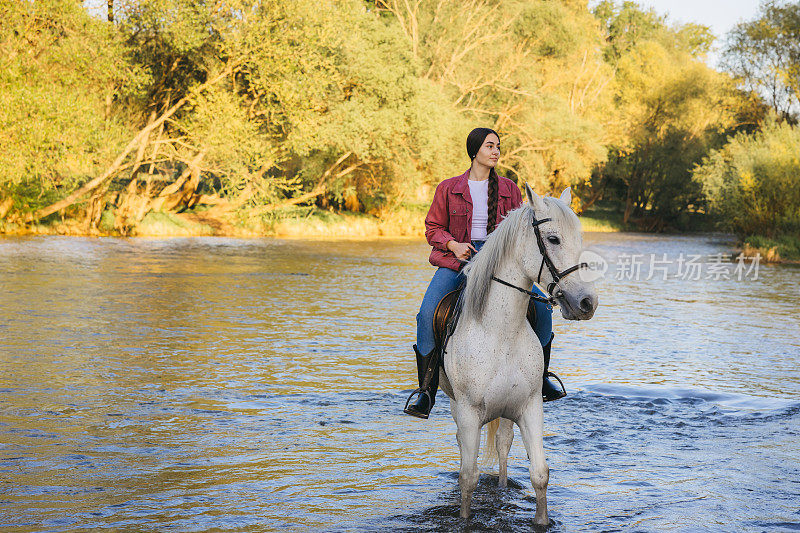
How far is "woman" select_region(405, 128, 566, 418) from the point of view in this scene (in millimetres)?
6262

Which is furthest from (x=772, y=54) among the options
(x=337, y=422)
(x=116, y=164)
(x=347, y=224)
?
(x=337, y=422)

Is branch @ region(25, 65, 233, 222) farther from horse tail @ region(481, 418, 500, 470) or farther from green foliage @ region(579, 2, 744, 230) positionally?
green foliage @ region(579, 2, 744, 230)

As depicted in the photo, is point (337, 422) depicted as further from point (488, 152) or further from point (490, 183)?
point (488, 152)

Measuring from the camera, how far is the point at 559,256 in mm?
5090

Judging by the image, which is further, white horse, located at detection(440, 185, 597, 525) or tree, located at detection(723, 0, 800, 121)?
tree, located at detection(723, 0, 800, 121)

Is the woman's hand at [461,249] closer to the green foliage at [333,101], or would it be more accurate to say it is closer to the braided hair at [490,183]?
the braided hair at [490,183]

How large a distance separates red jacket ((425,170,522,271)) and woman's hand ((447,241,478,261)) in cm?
23

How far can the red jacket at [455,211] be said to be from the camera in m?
6.33

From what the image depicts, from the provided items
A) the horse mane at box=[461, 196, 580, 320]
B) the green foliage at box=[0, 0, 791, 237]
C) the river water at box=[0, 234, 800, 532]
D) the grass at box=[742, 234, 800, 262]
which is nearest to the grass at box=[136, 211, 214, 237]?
the green foliage at box=[0, 0, 791, 237]

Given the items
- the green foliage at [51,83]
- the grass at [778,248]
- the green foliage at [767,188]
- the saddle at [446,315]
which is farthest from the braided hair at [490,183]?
the grass at [778,248]

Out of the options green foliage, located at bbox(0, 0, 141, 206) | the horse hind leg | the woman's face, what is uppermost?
green foliage, located at bbox(0, 0, 141, 206)

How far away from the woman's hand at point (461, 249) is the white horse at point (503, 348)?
27cm

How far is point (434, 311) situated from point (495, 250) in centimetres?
88

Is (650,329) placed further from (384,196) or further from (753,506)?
(384,196)
